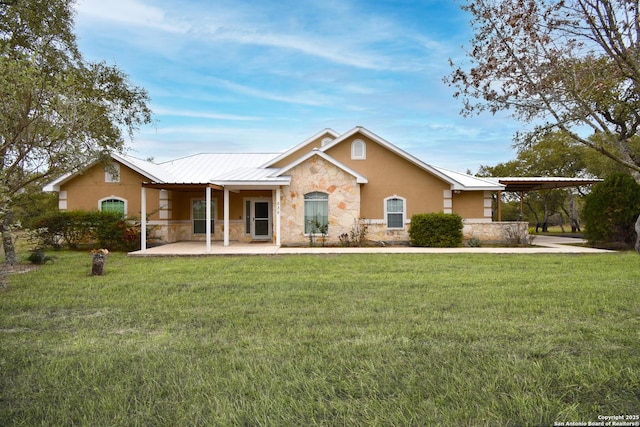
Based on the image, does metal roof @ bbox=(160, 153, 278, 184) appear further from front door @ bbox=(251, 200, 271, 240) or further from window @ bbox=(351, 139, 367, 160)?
window @ bbox=(351, 139, 367, 160)

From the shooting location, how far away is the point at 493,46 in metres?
5.87

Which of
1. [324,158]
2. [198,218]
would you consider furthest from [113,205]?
[324,158]

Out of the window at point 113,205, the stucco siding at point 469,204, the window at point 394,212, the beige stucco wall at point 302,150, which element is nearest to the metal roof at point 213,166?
the beige stucco wall at point 302,150

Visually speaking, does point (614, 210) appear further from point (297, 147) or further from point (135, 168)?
point (135, 168)

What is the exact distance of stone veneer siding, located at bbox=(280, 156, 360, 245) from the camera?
18578mm

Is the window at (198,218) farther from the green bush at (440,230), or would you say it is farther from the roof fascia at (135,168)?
the green bush at (440,230)

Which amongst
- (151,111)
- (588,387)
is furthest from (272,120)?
(588,387)

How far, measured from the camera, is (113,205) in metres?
20.0

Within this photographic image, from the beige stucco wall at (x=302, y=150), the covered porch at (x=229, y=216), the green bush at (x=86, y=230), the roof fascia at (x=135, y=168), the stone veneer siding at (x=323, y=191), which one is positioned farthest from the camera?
the covered porch at (x=229, y=216)

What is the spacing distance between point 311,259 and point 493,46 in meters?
9.26

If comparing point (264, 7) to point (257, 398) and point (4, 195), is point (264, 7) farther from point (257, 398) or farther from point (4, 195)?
point (257, 398)

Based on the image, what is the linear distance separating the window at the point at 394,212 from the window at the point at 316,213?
300cm

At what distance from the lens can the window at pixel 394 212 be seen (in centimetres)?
1980

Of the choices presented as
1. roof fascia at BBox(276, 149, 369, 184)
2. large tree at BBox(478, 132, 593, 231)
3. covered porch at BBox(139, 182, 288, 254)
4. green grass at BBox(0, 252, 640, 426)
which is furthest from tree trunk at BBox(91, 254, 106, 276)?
large tree at BBox(478, 132, 593, 231)
